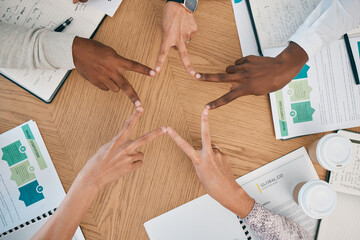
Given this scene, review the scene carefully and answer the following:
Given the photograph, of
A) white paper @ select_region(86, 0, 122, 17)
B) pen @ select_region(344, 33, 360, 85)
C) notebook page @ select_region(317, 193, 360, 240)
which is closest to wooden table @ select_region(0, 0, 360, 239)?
white paper @ select_region(86, 0, 122, 17)

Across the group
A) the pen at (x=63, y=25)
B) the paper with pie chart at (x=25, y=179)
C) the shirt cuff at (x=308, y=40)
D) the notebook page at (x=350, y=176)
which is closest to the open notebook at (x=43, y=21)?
the pen at (x=63, y=25)

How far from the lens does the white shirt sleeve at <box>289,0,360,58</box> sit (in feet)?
2.66

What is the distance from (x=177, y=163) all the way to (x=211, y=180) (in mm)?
117

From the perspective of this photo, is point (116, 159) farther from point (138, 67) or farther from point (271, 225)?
point (271, 225)

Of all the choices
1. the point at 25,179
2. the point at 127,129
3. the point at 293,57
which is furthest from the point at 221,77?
the point at 25,179

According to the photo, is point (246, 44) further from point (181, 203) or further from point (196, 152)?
point (181, 203)

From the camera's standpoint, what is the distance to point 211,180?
0.82 meters

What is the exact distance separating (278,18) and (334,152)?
1.45 feet

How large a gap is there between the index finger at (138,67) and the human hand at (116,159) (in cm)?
11

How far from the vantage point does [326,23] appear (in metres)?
0.81

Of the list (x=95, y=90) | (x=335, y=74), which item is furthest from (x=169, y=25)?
(x=335, y=74)

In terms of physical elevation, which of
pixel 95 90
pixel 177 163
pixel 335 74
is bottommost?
pixel 177 163

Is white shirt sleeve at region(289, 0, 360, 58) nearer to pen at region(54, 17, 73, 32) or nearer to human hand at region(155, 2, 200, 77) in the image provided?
human hand at region(155, 2, 200, 77)

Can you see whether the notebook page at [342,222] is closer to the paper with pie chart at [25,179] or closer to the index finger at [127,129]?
the index finger at [127,129]
